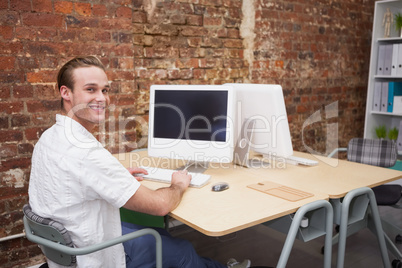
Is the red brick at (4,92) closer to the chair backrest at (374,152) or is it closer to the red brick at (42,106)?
the red brick at (42,106)

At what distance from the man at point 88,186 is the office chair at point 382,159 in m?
1.52

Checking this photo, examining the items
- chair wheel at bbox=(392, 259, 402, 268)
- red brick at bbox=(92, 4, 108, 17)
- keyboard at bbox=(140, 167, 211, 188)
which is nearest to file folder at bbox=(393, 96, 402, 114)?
chair wheel at bbox=(392, 259, 402, 268)

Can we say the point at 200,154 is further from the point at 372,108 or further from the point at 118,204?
the point at 372,108

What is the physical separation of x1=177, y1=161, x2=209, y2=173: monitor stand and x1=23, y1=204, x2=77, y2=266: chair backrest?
2.75ft

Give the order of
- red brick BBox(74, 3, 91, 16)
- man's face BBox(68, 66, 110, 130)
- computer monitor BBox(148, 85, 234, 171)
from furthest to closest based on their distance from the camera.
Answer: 1. red brick BBox(74, 3, 91, 16)
2. computer monitor BBox(148, 85, 234, 171)
3. man's face BBox(68, 66, 110, 130)

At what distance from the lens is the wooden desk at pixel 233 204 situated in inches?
53.1

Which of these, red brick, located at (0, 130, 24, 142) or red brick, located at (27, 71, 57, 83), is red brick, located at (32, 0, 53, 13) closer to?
red brick, located at (27, 71, 57, 83)

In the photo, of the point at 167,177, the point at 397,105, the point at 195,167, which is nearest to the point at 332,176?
the point at 195,167

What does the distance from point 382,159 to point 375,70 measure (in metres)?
1.60

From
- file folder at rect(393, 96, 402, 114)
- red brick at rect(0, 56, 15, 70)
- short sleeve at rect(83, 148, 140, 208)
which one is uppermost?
red brick at rect(0, 56, 15, 70)

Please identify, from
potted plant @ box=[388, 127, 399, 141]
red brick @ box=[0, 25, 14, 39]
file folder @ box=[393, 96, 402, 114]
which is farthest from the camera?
potted plant @ box=[388, 127, 399, 141]

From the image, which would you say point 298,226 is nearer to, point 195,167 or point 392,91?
point 195,167

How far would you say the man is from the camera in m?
1.33

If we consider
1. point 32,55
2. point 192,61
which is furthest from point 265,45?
point 32,55
